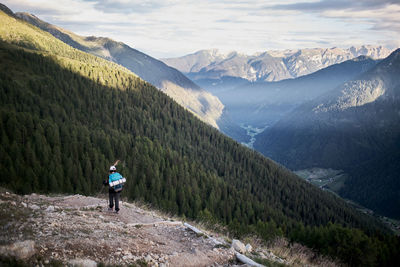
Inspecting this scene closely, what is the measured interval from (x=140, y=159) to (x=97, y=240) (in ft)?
304

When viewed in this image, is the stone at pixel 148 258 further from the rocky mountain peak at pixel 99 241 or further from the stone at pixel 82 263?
the stone at pixel 82 263

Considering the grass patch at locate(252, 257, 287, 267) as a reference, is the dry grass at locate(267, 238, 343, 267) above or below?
below

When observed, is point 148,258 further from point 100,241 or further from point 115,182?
point 115,182

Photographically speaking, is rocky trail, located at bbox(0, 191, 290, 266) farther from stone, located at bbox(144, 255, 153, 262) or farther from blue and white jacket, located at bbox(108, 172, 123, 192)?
blue and white jacket, located at bbox(108, 172, 123, 192)

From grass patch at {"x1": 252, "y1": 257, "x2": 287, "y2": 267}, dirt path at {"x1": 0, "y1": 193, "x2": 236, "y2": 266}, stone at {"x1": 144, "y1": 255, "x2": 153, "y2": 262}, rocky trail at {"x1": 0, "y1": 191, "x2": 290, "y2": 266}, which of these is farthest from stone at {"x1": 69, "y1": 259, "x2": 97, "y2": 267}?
grass patch at {"x1": 252, "y1": 257, "x2": 287, "y2": 267}

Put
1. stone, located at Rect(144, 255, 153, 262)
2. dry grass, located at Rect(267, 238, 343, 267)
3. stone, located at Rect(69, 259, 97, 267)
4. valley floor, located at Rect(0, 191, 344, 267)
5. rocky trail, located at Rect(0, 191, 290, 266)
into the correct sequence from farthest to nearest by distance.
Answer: dry grass, located at Rect(267, 238, 343, 267)
stone, located at Rect(144, 255, 153, 262)
rocky trail, located at Rect(0, 191, 290, 266)
valley floor, located at Rect(0, 191, 344, 267)
stone, located at Rect(69, 259, 97, 267)

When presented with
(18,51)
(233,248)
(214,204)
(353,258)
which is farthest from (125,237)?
(18,51)

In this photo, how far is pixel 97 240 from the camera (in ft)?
47.8

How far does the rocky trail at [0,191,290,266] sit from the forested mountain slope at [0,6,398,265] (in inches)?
479

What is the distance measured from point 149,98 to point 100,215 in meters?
181

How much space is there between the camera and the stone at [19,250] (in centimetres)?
1058

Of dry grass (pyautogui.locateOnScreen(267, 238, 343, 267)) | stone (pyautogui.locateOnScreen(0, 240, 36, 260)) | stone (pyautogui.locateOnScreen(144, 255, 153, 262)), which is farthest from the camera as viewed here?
dry grass (pyautogui.locateOnScreen(267, 238, 343, 267))

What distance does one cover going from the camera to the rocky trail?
11.8 m

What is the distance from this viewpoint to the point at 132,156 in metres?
107
